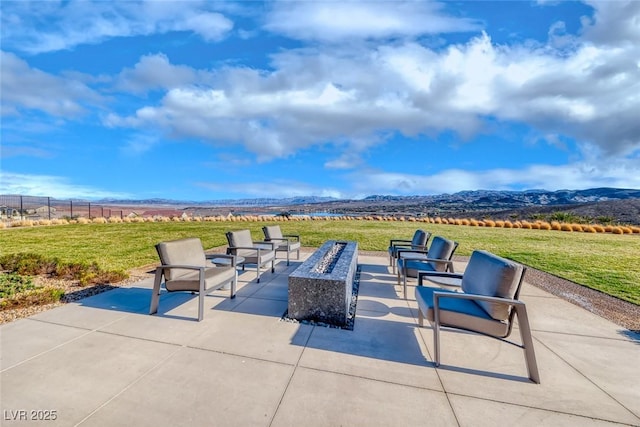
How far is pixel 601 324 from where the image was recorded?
3678mm

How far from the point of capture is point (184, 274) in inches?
153

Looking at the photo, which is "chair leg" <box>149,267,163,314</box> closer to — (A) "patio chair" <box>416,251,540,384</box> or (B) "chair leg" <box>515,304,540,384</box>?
(A) "patio chair" <box>416,251,540,384</box>

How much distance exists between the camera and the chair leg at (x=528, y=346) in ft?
7.88

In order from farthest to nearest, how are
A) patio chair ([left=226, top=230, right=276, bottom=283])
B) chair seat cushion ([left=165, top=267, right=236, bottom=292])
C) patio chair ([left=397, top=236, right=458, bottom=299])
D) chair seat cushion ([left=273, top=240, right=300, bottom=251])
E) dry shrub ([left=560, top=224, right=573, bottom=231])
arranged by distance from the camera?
dry shrub ([left=560, top=224, right=573, bottom=231]) < chair seat cushion ([left=273, top=240, right=300, bottom=251]) < patio chair ([left=226, top=230, right=276, bottom=283]) < patio chair ([left=397, top=236, right=458, bottom=299]) < chair seat cushion ([left=165, top=267, right=236, bottom=292])

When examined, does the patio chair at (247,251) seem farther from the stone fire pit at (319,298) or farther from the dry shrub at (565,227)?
the dry shrub at (565,227)

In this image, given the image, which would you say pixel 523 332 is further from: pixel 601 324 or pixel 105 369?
pixel 105 369

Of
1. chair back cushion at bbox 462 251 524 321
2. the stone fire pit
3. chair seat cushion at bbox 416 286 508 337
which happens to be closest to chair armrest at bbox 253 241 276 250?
the stone fire pit

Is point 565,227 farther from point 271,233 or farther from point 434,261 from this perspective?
point 271,233

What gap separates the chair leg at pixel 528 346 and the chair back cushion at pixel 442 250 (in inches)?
83.5

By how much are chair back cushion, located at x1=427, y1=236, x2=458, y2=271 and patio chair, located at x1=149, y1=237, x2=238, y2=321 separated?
138 inches

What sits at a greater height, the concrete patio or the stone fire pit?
the stone fire pit

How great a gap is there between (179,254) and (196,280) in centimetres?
53

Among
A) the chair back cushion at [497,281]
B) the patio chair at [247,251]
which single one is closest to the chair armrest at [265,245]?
the patio chair at [247,251]

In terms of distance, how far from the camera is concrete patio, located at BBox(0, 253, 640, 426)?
6.46 feet
